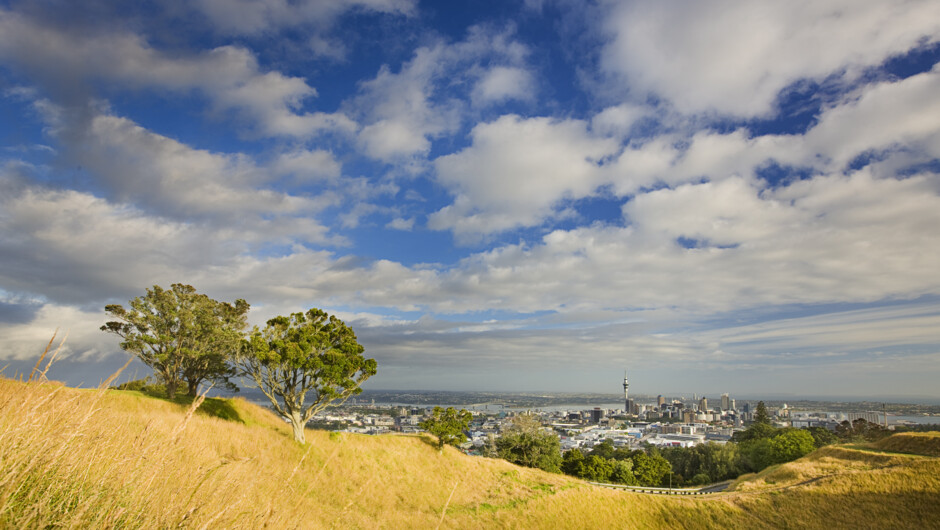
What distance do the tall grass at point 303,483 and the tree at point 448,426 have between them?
122 cm

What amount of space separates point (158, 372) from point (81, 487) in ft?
120

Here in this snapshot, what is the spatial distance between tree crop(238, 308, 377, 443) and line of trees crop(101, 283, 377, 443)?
7cm

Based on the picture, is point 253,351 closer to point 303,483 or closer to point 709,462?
point 303,483

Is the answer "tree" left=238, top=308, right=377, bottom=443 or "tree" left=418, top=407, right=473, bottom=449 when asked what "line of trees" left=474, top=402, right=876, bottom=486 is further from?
"tree" left=238, top=308, right=377, bottom=443

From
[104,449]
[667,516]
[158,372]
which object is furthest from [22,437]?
[158,372]

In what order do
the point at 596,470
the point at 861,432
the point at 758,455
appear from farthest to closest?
the point at 861,432
the point at 758,455
the point at 596,470

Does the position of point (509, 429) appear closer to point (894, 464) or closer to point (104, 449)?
point (894, 464)

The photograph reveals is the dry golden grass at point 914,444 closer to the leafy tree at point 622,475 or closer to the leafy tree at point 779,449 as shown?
the leafy tree at point 779,449

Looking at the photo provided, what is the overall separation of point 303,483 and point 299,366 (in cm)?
1492

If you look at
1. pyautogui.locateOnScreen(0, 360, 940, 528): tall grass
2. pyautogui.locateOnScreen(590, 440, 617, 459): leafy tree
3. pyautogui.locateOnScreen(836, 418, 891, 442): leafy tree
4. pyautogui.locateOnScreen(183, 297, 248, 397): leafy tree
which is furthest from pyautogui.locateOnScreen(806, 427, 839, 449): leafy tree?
pyautogui.locateOnScreen(183, 297, 248, 397): leafy tree

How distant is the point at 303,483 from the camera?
51.4 ft

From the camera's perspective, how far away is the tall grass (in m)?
3.43

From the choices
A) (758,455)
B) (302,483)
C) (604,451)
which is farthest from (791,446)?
(302,483)

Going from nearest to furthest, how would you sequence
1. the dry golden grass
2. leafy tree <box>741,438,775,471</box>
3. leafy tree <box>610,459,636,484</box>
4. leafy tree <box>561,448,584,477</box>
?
the dry golden grass → leafy tree <box>561,448,584,477</box> → leafy tree <box>610,459,636,484</box> → leafy tree <box>741,438,775,471</box>
